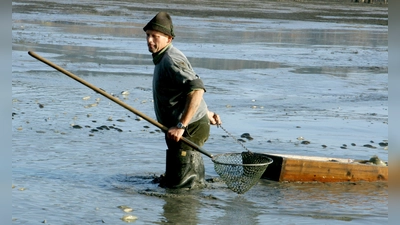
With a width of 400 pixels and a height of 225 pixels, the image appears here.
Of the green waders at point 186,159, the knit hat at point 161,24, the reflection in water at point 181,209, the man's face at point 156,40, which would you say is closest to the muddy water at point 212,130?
the reflection in water at point 181,209

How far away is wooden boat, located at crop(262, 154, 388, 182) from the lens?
27.9 ft

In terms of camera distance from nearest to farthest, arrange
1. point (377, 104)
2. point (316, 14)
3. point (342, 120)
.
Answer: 1. point (342, 120)
2. point (377, 104)
3. point (316, 14)

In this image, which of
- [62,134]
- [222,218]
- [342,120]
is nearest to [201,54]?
[342,120]

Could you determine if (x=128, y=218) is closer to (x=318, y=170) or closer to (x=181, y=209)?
(x=181, y=209)

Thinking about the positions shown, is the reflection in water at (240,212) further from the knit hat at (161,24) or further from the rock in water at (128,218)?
the knit hat at (161,24)

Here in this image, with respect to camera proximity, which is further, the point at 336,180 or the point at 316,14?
the point at 316,14

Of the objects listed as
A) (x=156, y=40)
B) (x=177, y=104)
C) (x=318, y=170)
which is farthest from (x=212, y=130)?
(x=156, y=40)

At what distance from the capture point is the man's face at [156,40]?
Result: 7.65m

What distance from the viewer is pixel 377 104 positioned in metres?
13.9

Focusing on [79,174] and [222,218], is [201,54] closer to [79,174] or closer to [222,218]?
[79,174]

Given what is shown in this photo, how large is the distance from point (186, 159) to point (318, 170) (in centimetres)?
153

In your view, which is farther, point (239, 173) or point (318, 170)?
point (318, 170)

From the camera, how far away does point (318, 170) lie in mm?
8586
